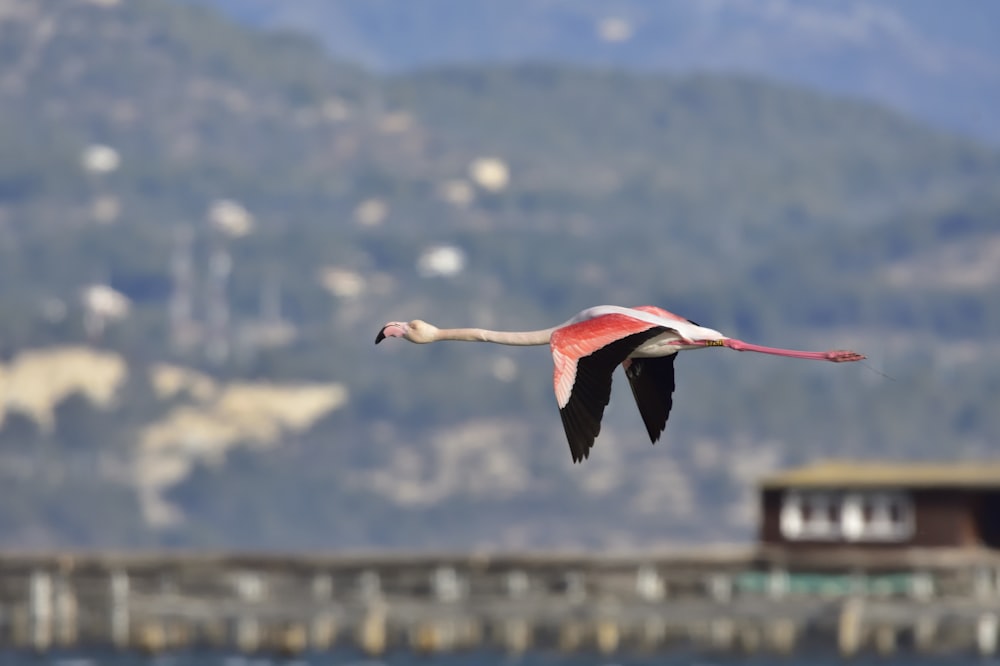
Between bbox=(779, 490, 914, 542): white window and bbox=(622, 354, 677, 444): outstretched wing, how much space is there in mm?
69570

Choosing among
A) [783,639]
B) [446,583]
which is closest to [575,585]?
[446,583]

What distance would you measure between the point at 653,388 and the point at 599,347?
74.6 inches

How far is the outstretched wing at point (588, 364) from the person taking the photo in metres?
19.4

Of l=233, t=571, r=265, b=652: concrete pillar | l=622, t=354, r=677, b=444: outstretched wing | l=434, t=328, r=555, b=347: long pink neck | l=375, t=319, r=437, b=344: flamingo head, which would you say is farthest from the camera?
l=233, t=571, r=265, b=652: concrete pillar

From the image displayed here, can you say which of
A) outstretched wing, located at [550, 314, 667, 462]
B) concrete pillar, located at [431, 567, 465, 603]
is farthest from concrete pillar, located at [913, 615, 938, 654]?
outstretched wing, located at [550, 314, 667, 462]

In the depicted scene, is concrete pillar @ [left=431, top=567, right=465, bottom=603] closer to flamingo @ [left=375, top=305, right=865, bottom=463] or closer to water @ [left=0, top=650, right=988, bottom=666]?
water @ [left=0, top=650, right=988, bottom=666]

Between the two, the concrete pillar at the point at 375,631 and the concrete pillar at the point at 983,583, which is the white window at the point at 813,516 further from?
the concrete pillar at the point at 375,631

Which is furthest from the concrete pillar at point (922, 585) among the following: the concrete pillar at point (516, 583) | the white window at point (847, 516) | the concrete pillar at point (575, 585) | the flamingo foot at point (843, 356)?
the flamingo foot at point (843, 356)

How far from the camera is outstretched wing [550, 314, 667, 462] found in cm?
1942

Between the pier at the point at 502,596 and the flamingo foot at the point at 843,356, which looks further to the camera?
the pier at the point at 502,596

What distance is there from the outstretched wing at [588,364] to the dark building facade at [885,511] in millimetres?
70869

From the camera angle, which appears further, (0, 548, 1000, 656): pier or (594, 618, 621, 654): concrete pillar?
(594, 618, 621, 654): concrete pillar

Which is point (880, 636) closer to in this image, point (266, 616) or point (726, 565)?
point (726, 565)

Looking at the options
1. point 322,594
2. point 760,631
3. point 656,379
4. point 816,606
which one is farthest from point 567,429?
point 760,631
